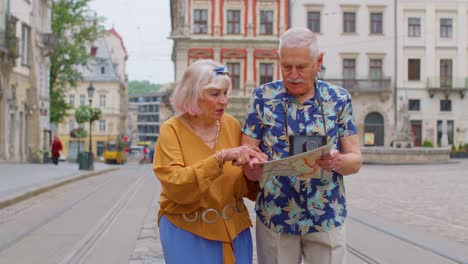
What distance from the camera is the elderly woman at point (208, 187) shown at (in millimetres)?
3305

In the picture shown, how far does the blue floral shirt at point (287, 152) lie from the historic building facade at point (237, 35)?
4710cm

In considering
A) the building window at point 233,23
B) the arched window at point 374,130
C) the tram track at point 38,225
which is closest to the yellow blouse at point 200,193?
the tram track at point 38,225

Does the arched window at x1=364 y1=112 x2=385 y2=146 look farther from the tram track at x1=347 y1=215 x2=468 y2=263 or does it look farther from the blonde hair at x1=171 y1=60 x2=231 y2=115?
the blonde hair at x1=171 y1=60 x2=231 y2=115

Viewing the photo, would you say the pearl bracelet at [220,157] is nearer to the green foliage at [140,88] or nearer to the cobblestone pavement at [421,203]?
the cobblestone pavement at [421,203]

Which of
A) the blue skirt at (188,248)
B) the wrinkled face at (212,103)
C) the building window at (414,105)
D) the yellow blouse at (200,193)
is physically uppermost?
the building window at (414,105)

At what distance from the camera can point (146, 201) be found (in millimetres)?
14117

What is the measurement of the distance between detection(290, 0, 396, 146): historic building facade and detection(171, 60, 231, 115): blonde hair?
4841cm

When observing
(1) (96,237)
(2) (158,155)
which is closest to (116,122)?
(1) (96,237)

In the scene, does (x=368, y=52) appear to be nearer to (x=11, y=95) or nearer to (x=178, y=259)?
(x=11, y=95)

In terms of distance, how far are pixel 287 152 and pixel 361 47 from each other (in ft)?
164

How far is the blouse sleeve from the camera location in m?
3.16

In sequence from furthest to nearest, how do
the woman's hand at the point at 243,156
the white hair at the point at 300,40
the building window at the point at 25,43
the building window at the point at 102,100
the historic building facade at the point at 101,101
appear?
the building window at the point at 102,100 < the historic building facade at the point at 101,101 < the building window at the point at 25,43 < the white hair at the point at 300,40 < the woman's hand at the point at 243,156

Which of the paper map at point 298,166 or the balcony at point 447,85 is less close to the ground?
the balcony at point 447,85

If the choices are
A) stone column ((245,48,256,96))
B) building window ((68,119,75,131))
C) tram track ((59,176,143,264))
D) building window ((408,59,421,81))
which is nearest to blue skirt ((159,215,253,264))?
tram track ((59,176,143,264))
